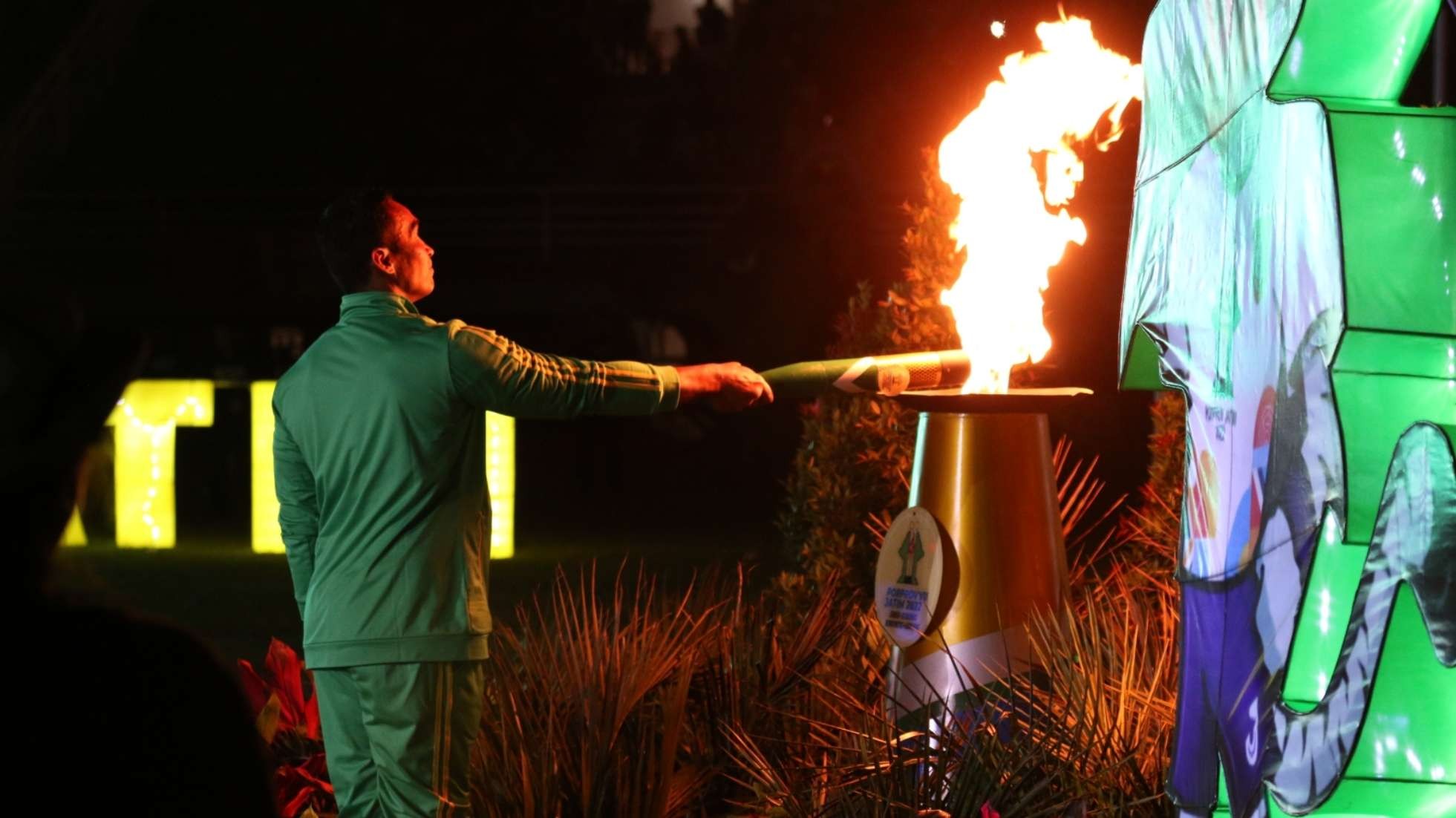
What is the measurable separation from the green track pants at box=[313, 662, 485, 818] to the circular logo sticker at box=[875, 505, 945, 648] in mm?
1554

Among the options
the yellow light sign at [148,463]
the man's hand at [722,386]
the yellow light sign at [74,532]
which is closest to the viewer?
the yellow light sign at [74,532]

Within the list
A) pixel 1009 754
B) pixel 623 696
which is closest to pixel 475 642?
pixel 623 696

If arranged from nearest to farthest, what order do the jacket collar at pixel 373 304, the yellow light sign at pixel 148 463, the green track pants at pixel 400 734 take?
1. the green track pants at pixel 400 734
2. the jacket collar at pixel 373 304
3. the yellow light sign at pixel 148 463

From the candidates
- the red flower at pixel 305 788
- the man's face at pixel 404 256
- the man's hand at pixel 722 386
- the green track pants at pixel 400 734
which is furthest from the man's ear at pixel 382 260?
the red flower at pixel 305 788

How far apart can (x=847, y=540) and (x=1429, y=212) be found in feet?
16.2

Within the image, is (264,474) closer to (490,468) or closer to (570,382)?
(490,468)

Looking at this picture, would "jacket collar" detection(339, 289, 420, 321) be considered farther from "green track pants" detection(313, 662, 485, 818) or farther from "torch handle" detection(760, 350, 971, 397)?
"torch handle" detection(760, 350, 971, 397)

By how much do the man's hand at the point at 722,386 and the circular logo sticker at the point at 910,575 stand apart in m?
0.69

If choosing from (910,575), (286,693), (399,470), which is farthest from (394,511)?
(286,693)

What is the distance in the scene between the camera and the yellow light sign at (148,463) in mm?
14734

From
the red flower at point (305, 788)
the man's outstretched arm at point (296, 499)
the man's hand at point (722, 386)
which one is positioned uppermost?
the man's hand at point (722, 386)

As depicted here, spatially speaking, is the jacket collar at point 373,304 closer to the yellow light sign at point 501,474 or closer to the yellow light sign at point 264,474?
the yellow light sign at point 501,474

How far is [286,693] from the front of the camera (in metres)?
5.59

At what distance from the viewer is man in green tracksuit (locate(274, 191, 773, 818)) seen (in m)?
3.90
